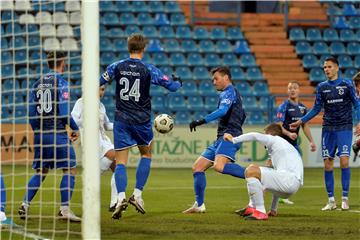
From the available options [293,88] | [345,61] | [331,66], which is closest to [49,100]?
[331,66]

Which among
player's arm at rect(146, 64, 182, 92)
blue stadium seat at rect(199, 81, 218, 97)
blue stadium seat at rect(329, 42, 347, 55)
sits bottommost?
player's arm at rect(146, 64, 182, 92)

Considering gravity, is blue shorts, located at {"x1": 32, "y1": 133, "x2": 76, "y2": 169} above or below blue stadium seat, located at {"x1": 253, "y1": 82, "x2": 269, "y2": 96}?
below

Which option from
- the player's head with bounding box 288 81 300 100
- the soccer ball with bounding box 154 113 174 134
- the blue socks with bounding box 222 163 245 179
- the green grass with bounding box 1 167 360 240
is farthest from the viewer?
the player's head with bounding box 288 81 300 100

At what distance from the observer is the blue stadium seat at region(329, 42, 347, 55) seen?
2647 cm

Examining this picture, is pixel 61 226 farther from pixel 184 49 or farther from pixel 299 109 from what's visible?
pixel 184 49

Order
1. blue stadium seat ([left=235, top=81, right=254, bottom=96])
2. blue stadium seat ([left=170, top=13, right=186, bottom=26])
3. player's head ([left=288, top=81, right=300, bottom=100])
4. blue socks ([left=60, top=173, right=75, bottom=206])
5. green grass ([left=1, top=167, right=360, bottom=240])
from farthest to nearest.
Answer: blue stadium seat ([left=170, top=13, right=186, bottom=26]) → blue stadium seat ([left=235, top=81, right=254, bottom=96]) → player's head ([left=288, top=81, right=300, bottom=100]) → blue socks ([left=60, top=173, right=75, bottom=206]) → green grass ([left=1, top=167, right=360, bottom=240])

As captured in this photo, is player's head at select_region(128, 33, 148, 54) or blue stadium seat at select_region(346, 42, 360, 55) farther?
blue stadium seat at select_region(346, 42, 360, 55)

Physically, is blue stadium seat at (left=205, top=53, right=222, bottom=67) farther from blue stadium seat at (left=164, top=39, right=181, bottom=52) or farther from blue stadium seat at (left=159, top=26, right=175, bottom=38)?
blue stadium seat at (left=159, top=26, right=175, bottom=38)

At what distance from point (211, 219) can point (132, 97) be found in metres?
1.73

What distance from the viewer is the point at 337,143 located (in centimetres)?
1183

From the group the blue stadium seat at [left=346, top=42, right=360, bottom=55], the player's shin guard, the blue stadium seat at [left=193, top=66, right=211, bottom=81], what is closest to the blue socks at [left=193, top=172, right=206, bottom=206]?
the player's shin guard

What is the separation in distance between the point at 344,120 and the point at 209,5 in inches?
668

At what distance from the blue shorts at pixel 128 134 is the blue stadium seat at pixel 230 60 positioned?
15.3 metres

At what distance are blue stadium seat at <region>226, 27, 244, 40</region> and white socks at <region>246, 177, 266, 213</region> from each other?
16.9m
